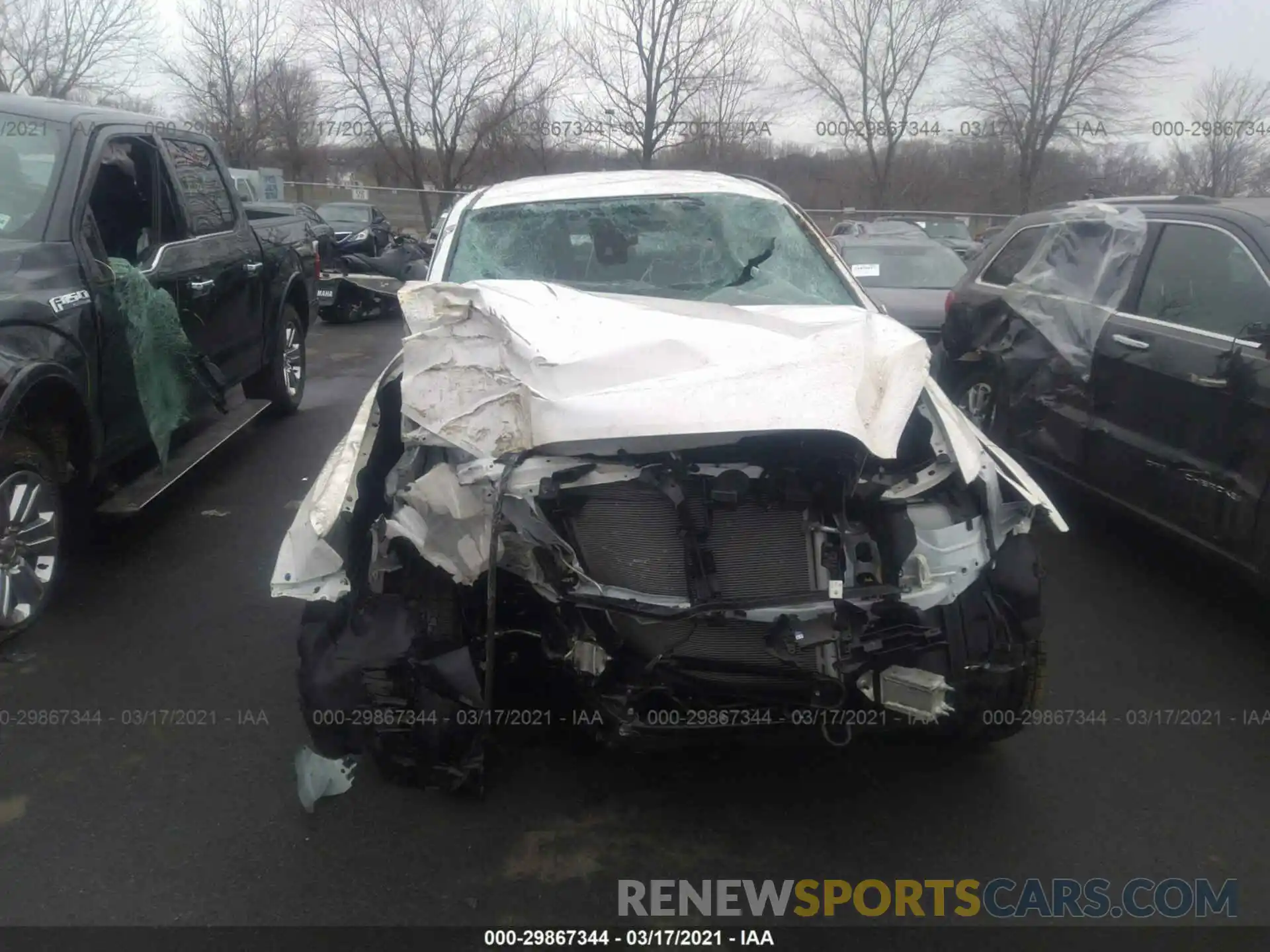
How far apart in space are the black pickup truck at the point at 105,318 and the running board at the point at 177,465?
1 cm

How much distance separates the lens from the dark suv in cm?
409

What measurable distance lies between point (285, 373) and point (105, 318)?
9.65 feet

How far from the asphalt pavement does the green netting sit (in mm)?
1061

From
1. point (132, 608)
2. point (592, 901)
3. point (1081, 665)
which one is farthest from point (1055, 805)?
point (132, 608)

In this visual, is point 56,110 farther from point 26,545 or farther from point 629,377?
point 629,377

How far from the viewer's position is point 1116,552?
5.25m

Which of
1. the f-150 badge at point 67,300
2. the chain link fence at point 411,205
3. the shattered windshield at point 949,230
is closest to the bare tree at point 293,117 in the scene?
the chain link fence at point 411,205

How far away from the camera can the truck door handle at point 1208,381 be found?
4.18 metres

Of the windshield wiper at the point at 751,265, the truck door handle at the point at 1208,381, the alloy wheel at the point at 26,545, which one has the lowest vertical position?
the alloy wheel at the point at 26,545

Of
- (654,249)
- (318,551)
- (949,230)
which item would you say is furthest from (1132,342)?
(949,230)

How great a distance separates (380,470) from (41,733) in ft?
5.14

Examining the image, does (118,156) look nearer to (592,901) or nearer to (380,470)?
(380,470)

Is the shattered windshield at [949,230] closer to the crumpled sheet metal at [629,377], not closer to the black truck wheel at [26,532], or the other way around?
the crumpled sheet metal at [629,377]

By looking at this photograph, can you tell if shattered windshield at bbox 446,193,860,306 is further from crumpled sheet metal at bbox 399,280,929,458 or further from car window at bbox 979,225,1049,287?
car window at bbox 979,225,1049,287
